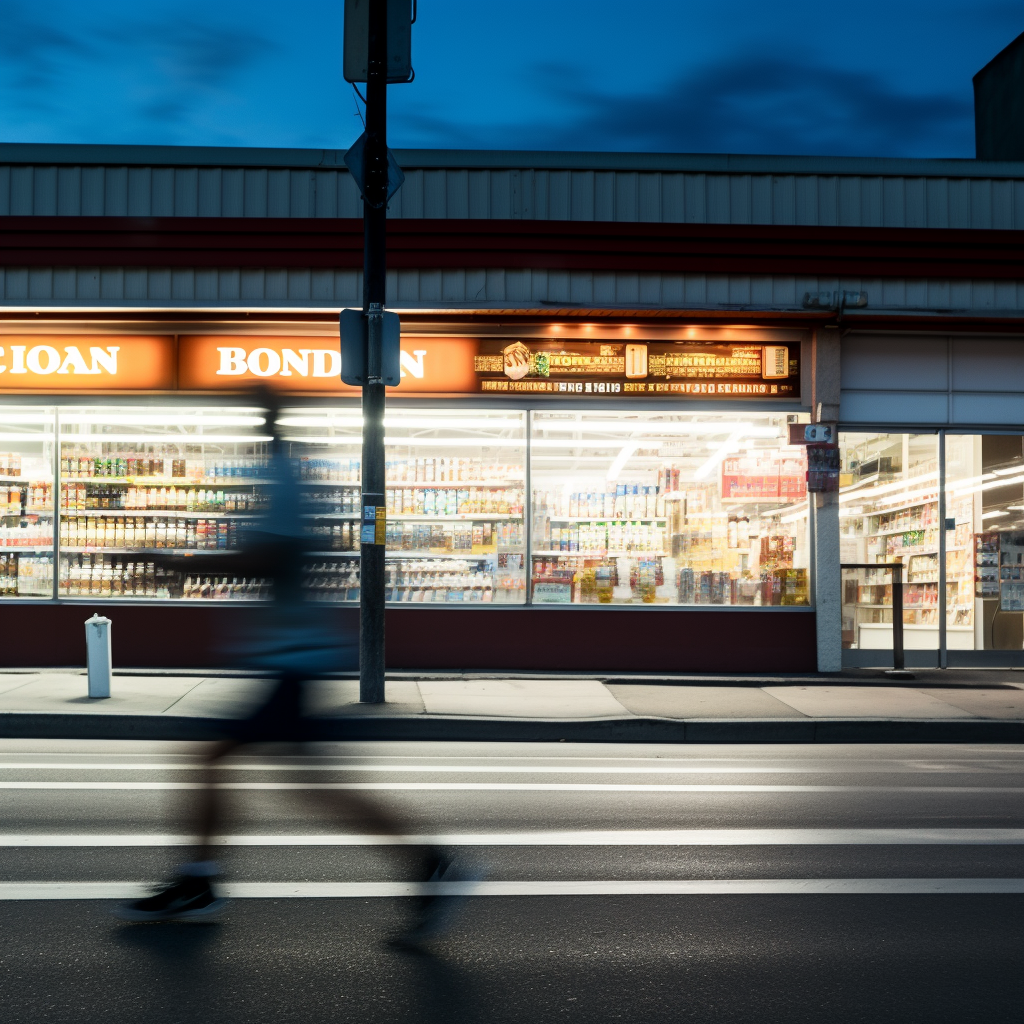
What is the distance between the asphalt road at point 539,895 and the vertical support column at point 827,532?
5125mm

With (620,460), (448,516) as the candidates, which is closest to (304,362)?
(448,516)

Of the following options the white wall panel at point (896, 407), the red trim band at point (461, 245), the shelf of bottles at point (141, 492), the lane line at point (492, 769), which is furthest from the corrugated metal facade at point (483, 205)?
the lane line at point (492, 769)

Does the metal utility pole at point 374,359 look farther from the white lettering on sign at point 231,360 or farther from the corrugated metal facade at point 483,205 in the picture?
the white lettering on sign at point 231,360

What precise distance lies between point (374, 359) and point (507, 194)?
381cm

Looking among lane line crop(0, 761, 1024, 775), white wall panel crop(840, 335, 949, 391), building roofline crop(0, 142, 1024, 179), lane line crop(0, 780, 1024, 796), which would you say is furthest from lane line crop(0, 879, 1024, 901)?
building roofline crop(0, 142, 1024, 179)

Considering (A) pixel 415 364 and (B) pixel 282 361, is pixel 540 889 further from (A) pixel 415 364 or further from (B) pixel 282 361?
(B) pixel 282 361

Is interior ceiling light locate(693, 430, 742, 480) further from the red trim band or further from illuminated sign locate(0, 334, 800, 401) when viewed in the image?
the red trim band

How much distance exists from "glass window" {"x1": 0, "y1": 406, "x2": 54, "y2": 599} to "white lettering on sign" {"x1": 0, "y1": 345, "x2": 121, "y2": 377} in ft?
1.67

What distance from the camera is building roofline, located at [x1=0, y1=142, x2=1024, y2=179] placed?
13.3 meters

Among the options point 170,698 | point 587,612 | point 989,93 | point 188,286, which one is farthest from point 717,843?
point 989,93

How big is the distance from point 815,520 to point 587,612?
3.04m

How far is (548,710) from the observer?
10.6 m

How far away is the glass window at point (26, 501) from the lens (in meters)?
13.8

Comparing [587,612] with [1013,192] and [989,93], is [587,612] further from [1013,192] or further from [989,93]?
[989,93]
